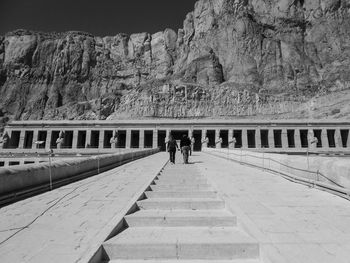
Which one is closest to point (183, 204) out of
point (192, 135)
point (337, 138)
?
point (192, 135)

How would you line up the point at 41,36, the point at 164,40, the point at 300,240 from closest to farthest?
the point at 300,240
the point at 41,36
the point at 164,40

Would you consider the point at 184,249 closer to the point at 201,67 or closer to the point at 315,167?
the point at 315,167

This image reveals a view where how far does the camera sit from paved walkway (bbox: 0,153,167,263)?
356cm

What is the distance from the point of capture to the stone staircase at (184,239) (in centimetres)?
378

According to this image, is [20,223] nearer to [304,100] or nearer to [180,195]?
[180,195]

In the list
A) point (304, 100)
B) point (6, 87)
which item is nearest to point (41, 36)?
point (6, 87)

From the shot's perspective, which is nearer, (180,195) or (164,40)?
(180,195)

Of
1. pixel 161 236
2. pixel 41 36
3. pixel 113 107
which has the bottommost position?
pixel 161 236

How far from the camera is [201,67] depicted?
105 meters

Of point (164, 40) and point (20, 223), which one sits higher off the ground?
point (164, 40)

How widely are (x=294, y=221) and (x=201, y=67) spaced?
10456cm

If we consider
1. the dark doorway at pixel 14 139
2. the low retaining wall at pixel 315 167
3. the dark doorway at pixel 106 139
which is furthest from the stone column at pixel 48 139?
the low retaining wall at pixel 315 167

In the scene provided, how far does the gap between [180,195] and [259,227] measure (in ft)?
9.96

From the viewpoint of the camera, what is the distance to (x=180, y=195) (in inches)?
281
